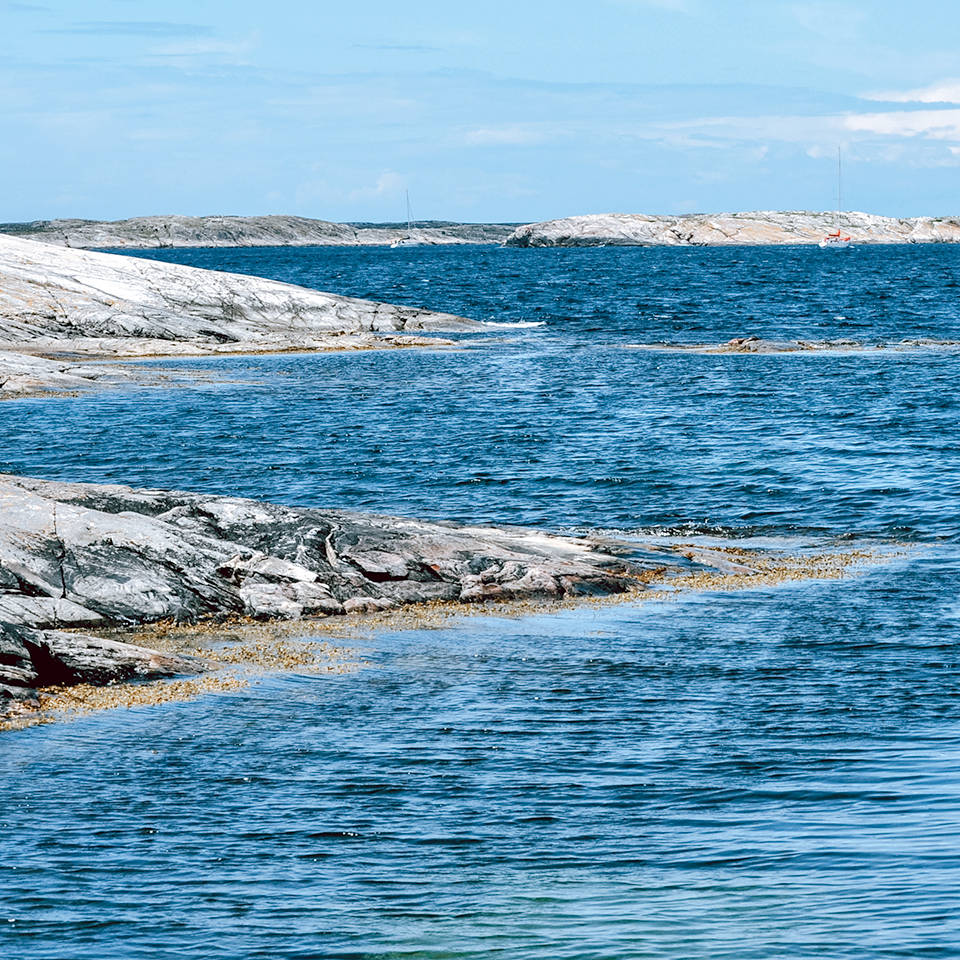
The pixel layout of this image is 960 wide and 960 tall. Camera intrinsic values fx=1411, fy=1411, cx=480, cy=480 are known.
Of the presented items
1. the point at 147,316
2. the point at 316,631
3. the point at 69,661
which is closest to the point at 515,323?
the point at 147,316

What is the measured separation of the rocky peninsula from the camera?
56.8 m

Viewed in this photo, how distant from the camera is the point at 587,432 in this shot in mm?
38594

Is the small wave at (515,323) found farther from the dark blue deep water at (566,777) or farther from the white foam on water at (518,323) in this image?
the dark blue deep water at (566,777)

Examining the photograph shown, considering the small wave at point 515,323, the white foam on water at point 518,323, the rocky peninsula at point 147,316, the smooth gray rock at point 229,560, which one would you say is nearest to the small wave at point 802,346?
the rocky peninsula at point 147,316

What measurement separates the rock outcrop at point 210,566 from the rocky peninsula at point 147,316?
31.4 metres

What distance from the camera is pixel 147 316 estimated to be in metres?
61.6

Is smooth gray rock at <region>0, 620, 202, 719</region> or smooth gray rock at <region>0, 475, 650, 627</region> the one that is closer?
smooth gray rock at <region>0, 620, 202, 719</region>

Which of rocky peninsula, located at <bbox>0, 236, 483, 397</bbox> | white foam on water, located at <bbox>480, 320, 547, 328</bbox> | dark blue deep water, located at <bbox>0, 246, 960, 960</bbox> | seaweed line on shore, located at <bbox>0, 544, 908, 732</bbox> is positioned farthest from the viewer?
white foam on water, located at <bbox>480, 320, 547, 328</bbox>

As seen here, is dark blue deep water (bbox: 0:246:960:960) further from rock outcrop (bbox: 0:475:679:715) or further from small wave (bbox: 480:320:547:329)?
small wave (bbox: 480:320:547:329)

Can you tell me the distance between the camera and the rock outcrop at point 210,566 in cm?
1655

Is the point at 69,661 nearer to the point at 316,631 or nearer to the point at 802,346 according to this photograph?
the point at 316,631

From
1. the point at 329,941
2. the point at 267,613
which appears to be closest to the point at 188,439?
the point at 267,613

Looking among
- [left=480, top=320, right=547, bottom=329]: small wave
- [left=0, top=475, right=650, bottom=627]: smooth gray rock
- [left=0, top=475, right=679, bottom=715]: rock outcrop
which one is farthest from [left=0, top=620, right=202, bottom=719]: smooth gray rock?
[left=480, top=320, right=547, bottom=329]: small wave

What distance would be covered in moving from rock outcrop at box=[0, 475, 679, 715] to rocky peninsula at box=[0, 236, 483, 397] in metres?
31.4
